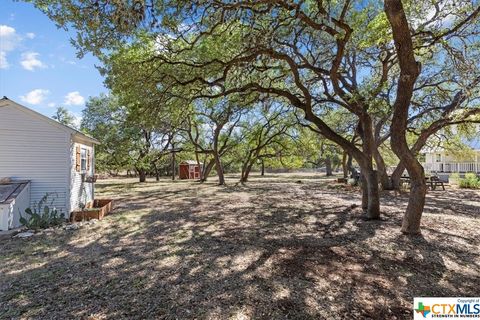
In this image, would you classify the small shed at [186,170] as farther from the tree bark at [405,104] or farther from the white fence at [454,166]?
the white fence at [454,166]

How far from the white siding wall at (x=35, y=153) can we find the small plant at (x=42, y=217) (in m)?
0.23

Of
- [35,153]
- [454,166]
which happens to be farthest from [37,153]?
[454,166]

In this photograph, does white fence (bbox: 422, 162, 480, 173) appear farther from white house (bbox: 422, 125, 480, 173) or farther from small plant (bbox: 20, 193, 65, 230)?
small plant (bbox: 20, 193, 65, 230)

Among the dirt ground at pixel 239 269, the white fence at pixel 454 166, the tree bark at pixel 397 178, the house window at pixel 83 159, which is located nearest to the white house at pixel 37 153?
the house window at pixel 83 159

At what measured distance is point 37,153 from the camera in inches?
344

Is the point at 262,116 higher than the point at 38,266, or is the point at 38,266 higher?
the point at 262,116

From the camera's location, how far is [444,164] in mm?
34156

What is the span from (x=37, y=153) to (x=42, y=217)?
224cm

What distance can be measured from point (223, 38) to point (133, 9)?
3.48 meters

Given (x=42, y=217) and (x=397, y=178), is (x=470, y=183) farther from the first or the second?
(x=42, y=217)

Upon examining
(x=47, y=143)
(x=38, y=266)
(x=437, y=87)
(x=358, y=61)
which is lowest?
(x=38, y=266)

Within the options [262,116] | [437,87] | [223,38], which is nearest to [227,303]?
[223,38]

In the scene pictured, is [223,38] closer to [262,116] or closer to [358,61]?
[358,61]

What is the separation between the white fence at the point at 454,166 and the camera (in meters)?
30.4
